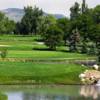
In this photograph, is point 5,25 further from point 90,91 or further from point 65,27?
point 90,91

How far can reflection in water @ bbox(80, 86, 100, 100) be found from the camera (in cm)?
4899

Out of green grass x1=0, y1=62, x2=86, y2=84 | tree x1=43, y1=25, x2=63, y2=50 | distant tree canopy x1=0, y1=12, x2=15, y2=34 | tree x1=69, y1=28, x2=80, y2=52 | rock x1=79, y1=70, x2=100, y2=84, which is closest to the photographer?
green grass x1=0, y1=62, x2=86, y2=84

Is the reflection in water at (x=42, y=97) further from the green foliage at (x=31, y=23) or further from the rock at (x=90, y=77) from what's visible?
the green foliage at (x=31, y=23)

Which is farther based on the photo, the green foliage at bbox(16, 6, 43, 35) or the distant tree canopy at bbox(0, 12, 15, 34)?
the green foliage at bbox(16, 6, 43, 35)

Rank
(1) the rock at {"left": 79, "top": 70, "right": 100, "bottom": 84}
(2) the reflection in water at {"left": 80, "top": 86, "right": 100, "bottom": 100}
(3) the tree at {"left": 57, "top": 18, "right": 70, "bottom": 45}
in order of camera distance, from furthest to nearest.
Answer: (3) the tree at {"left": 57, "top": 18, "right": 70, "bottom": 45} → (1) the rock at {"left": 79, "top": 70, "right": 100, "bottom": 84} → (2) the reflection in water at {"left": 80, "top": 86, "right": 100, "bottom": 100}

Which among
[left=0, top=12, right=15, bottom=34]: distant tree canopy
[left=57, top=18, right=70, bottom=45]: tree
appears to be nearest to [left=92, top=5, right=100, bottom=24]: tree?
[left=57, top=18, right=70, bottom=45]: tree

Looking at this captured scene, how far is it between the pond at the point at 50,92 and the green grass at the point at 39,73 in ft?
8.73

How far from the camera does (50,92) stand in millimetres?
51656

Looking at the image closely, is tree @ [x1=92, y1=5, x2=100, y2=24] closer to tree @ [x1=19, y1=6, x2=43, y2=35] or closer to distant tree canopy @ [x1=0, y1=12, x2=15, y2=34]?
tree @ [x1=19, y1=6, x2=43, y2=35]

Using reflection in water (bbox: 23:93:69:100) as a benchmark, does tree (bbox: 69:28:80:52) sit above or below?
below

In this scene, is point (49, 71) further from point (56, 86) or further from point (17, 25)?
point (17, 25)

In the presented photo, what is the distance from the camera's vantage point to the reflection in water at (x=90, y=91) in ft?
161

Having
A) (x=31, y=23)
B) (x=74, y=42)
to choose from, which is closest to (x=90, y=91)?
(x=74, y=42)

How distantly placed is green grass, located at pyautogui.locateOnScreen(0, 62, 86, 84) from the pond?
2661 mm
